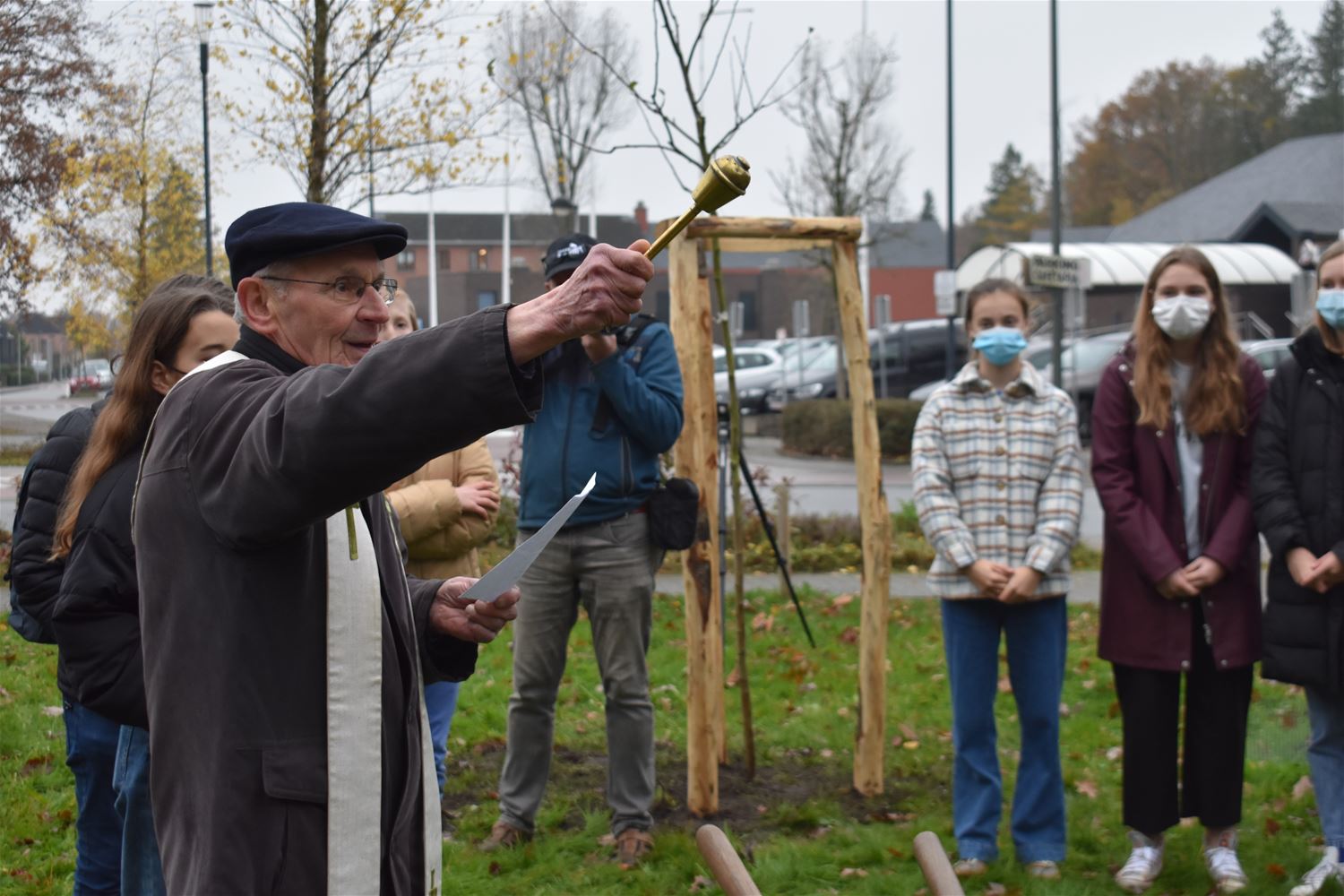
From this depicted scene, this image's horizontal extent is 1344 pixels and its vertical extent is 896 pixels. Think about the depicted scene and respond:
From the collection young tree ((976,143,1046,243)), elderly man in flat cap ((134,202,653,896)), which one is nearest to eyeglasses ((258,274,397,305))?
elderly man in flat cap ((134,202,653,896))

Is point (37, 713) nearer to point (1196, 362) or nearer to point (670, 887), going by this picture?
point (670, 887)

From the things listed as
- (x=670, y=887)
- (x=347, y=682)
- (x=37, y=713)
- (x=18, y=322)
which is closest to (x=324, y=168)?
(x=18, y=322)

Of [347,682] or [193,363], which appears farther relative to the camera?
[193,363]

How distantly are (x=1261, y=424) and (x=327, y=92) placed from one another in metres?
7.71

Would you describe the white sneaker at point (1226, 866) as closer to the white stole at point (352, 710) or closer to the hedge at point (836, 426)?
the white stole at point (352, 710)

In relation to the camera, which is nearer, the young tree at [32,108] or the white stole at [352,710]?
the white stole at [352,710]

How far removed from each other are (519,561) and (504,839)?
11.6 ft

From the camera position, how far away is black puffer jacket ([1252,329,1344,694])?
4.91 metres

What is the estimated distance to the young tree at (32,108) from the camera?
8.29 meters

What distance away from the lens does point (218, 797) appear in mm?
2283

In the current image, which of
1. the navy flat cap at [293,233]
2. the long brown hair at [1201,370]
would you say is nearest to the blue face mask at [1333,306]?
the long brown hair at [1201,370]

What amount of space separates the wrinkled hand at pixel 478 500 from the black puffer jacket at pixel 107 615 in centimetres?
163

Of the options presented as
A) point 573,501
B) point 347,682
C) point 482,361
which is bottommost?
point 347,682

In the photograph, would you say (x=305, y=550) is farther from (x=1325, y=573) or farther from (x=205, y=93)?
(x=205, y=93)
